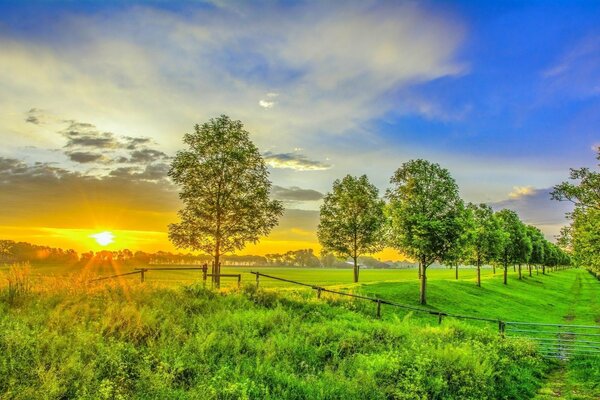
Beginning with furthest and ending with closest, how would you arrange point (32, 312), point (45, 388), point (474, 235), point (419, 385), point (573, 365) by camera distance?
1. point (474, 235)
2. point (573, 365)
3. point (32, 312)
4. point (419, 385)
5. point (45, 388)

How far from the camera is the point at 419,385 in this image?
44.9 ft

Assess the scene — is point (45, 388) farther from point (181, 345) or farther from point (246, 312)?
point (246, 312)

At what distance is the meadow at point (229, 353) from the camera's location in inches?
446

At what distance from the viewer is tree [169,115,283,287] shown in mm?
38906

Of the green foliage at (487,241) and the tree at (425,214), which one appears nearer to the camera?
the tree at (425,214)

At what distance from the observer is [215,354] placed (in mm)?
14562

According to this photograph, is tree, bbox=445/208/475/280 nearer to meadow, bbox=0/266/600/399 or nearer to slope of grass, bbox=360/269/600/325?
slope of grass, bbox=360/269/600/325

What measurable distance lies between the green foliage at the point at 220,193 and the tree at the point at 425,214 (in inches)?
572

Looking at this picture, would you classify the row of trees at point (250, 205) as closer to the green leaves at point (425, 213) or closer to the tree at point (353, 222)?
the green leaves at point (425, 213)

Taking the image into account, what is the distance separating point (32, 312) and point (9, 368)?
4.54 m

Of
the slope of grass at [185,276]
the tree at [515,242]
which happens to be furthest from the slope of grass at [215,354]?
the tree at [515,242]

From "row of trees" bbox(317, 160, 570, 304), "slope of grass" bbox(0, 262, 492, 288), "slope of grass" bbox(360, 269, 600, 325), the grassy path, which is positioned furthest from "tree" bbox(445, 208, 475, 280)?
the grassy path

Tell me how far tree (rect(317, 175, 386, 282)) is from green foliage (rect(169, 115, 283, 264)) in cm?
1879

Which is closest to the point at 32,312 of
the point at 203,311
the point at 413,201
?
the point at 203,311
